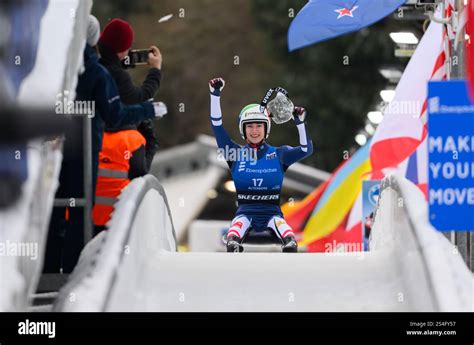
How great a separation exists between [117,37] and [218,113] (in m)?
1.37

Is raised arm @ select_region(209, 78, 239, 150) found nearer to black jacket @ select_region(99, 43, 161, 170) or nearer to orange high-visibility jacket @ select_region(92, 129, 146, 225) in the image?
black jacket @ select_region(99, 43, 161, 170)

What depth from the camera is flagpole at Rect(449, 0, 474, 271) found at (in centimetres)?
993

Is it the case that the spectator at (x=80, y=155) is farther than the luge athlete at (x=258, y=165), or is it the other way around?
the luge athlete at (x=258, y=165)

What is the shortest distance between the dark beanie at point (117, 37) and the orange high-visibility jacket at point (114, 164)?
588mm

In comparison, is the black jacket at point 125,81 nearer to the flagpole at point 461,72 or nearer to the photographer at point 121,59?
the photographer at point 121,59

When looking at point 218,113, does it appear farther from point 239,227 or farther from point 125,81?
point 125,81

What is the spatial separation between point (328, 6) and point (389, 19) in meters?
32.5

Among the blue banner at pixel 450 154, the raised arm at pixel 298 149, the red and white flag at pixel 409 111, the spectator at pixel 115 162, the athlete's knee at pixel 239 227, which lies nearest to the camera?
the blue banner at pixel 450 154

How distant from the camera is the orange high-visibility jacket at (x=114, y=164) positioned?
10.3 m

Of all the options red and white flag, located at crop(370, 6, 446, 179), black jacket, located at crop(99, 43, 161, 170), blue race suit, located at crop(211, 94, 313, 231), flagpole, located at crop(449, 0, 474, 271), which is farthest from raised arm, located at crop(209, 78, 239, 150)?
red and white flag, located at crop(370, 6, 446, 179)

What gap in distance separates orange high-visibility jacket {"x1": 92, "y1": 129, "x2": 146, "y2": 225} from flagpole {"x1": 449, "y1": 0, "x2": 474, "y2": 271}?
2.30 metres

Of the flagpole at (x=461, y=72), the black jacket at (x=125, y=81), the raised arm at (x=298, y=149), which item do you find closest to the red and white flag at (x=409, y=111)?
the raised arm at (x=298, y=149)
